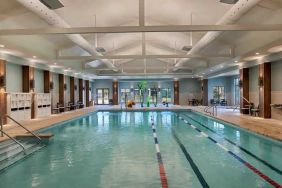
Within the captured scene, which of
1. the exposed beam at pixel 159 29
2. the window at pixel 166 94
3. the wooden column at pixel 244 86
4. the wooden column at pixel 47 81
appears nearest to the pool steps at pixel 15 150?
the exposed beam at pixel 159 29

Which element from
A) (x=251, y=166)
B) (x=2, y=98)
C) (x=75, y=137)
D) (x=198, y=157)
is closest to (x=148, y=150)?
(x=198, y=157)

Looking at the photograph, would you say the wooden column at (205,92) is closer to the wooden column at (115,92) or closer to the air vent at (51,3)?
the wooden column at (115,92)

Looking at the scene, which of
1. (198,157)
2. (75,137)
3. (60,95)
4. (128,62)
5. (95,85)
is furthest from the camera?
(95,85)

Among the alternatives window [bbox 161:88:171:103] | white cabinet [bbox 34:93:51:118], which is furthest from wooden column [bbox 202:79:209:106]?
white cabinet [bbox 34:93:51:118]

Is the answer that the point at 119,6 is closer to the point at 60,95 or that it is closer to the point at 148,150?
the point at 148,150

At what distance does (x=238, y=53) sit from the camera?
38.8 feet

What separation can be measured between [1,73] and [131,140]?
5.42 m

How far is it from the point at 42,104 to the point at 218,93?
649 inches

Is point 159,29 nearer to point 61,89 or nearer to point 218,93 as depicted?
point 61,89

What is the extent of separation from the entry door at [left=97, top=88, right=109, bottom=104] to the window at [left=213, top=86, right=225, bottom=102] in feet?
34.3

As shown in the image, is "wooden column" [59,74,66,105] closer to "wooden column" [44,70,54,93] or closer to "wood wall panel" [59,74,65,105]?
"wood wall panel" [59,74,65,105]

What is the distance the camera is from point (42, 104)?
1362 cm

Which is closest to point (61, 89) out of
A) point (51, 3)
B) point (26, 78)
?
point (26, 78)

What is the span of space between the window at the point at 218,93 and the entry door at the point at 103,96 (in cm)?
1047
